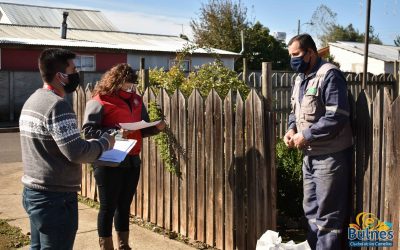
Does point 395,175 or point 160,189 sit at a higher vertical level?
point 395,175

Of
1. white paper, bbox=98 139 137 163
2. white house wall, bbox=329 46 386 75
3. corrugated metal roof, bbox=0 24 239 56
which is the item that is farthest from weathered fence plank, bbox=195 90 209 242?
white house wall, bbox=329 46 386 75

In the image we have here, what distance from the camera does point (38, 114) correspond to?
10.5 feet

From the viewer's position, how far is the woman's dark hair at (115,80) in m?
4.57

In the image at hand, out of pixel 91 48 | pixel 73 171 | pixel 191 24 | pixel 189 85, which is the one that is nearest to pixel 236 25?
pixel 191 24

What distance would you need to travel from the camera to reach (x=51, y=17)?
1398 inches

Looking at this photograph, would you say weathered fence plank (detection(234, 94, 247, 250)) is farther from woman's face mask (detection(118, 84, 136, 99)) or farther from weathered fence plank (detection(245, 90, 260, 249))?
woman's face mask (detection(118, 84, 136, 99))

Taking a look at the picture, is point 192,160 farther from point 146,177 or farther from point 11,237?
point 11,237

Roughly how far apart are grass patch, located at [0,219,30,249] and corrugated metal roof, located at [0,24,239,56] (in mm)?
15370

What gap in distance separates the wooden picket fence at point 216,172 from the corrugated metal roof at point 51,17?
30649 mm

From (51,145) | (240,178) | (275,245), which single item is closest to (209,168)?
(240,178)

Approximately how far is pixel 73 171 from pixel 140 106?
162 cm

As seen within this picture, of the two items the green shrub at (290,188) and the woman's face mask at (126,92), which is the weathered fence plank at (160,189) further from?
the green shrub at (290,188)

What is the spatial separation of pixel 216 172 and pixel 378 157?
1.73 meters

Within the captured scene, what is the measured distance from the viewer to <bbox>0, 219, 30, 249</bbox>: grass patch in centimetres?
540
